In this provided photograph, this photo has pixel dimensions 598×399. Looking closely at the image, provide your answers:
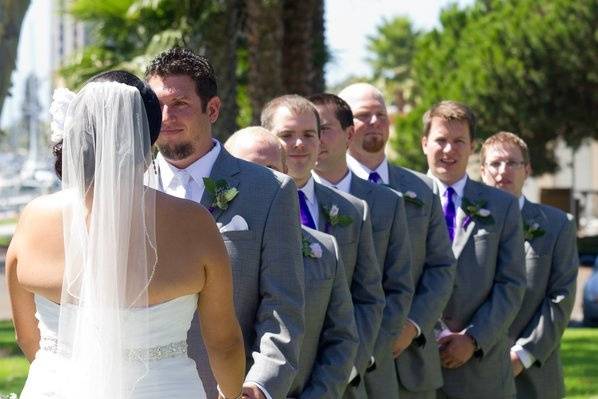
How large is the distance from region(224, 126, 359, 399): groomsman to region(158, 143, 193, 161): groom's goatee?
0.62 meters

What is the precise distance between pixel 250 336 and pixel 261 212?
1.56 ft

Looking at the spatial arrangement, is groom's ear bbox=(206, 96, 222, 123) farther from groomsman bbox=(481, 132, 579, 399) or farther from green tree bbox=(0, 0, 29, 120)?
green tree bbox=(0, 0, 29, 120)

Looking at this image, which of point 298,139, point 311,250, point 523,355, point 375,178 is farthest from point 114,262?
point 523,355

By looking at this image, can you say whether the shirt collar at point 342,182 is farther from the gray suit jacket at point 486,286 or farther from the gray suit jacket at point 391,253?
the gray suit jacket at point 486,286

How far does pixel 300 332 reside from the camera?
5.39 meters

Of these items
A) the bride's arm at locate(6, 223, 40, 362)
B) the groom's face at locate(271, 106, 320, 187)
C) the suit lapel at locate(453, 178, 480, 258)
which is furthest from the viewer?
the suit lapel at locate(453, 178, 480, 258)

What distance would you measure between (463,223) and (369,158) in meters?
0.74

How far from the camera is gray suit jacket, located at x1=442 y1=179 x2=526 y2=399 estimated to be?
26.9 feet

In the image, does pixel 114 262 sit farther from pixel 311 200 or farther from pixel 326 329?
pixel 311 200

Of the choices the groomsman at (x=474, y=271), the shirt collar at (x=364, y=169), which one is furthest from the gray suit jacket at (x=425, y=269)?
the groomsman at (x=474, y=271)

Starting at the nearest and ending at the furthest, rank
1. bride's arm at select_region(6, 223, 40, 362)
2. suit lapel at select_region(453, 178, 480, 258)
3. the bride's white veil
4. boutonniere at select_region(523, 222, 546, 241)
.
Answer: the bride's white veil → bride's arm at select_region(6, 223, 40, 362) → suit lapel at select_region(453, 178, 480, 258) → boutonniere at select_region(523, 222, 546, 241)

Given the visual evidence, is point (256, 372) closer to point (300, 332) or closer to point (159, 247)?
point (300, 332)

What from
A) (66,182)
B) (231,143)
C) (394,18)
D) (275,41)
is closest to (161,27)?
(275,41)

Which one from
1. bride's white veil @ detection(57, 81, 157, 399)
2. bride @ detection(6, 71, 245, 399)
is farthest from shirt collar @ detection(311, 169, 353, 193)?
bride's white veil @ detection(57, 81, 157, 399)
